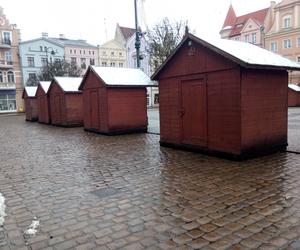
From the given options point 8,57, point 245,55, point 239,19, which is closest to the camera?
point 245,55

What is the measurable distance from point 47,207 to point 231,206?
2.79 metres

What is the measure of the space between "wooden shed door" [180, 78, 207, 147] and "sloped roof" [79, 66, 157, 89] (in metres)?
5.16

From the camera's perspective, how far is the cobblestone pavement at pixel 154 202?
3.51m

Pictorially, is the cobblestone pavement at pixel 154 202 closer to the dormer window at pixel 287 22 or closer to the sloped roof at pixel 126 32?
the dormer window at pixel 287 22

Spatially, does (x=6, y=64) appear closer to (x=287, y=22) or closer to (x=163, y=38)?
(x=163, y=38)

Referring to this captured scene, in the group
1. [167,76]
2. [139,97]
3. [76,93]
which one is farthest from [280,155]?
[76,93]

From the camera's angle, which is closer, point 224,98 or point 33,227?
point 33,227

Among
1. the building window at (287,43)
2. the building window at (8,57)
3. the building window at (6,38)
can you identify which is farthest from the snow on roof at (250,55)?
the building window at (6,38)

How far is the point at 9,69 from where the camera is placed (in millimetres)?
45938

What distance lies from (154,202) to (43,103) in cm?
1972

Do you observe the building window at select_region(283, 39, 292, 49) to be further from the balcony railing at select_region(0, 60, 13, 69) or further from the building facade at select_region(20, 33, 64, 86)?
the balcony railing at select_region(0, 60, 13, 69)

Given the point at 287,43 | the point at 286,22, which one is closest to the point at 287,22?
the point at 286,22

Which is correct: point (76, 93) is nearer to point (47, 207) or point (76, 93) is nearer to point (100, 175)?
point (100, 175)

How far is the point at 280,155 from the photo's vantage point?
775cm
